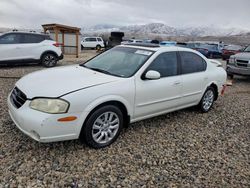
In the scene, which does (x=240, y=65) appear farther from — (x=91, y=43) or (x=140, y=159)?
(x=91, y=43)

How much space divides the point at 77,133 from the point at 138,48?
204 centimetres

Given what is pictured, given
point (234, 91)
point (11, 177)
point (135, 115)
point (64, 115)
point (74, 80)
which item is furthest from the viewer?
point (234, 91)

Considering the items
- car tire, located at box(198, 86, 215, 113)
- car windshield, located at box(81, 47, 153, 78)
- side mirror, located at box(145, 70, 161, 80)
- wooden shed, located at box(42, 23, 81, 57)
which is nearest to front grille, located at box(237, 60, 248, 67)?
car tire, located at box(198, 86, 215, 113)

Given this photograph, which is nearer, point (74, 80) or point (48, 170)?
point (48, 170)

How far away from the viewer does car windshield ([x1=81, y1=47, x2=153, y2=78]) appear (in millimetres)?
3762

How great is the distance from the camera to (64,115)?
2.89 m

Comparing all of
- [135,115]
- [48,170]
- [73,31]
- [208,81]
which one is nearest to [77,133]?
[48,170]

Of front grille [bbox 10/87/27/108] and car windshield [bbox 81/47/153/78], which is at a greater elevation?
car windshield [bbox 81/47/153/78]

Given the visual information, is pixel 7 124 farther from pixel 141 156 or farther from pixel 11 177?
pixel 141 156

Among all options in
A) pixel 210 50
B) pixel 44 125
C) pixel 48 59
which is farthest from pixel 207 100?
pixel 210 50

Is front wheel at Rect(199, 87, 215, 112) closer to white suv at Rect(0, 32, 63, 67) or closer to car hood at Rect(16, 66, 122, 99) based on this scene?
car hood at Rect(16, 66, 122, 99)

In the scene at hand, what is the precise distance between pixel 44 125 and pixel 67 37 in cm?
1595

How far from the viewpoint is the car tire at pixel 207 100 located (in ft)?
16.8

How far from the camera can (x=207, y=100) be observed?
17.2 feet
